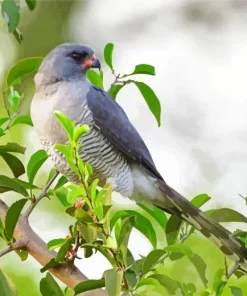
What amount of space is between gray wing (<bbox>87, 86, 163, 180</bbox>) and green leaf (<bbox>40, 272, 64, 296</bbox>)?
22.0 inches

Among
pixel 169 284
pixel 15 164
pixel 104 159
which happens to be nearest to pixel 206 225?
pixel 104 159

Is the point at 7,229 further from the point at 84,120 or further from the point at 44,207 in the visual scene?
the point at 44,207

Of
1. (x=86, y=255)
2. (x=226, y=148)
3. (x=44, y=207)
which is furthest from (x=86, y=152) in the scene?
(x=226, y=148)

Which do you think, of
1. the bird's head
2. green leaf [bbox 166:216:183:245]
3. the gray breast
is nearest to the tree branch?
green leaf [bbox 166:216:183:245]

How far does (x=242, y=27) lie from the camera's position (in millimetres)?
4246

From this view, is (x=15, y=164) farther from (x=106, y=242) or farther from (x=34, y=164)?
(x=106, y=242)

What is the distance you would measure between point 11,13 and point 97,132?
41 centimetres

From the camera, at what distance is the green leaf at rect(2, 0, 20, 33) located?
86cm

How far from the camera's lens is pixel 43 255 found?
75 centimetres

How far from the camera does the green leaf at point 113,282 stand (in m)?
0.61

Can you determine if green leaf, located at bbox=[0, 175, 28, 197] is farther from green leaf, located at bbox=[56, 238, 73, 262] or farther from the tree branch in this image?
green leaf, located at bbox=[56, 238, 73, 262]

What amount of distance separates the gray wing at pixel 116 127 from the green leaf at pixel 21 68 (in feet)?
0.91

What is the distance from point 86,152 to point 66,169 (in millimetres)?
138

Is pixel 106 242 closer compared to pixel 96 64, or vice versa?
pixel 106 242
